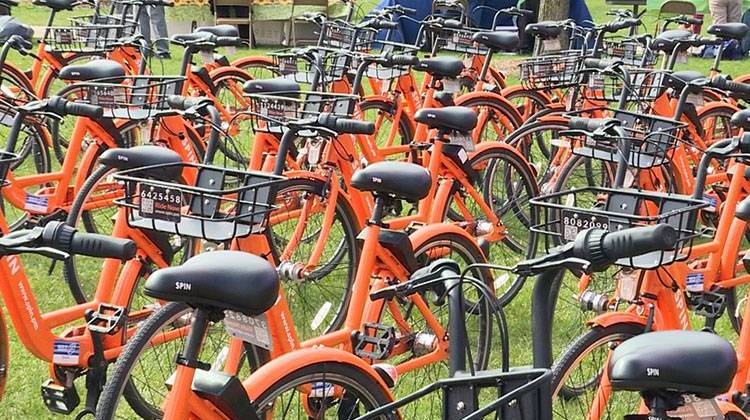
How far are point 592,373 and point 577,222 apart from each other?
53 centimetres

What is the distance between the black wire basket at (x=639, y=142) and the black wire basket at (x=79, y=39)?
→ 3.62 metres

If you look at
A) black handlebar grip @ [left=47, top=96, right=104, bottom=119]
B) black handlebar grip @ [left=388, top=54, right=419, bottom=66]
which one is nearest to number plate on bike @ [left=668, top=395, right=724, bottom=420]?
black handlebar grip @ [left=47, top=96, right=104, bottom=119]

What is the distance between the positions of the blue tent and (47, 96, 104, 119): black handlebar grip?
10.1 metres

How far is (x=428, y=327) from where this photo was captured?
450 centimetres

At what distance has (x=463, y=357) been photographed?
277 cm

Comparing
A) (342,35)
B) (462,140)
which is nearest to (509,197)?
(462,140)

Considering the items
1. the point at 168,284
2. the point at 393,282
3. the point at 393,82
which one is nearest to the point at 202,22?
the point at 393,82

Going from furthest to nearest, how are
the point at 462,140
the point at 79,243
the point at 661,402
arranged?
the point at 462,140 < the point at 79,243 < the point at 661,402

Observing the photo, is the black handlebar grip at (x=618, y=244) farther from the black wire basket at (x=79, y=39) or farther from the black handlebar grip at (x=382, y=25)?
the black handlebar grip at (x=382, y=25)

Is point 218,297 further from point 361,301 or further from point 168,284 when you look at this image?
point 361,301

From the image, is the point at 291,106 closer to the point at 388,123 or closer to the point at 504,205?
the point at 504,205

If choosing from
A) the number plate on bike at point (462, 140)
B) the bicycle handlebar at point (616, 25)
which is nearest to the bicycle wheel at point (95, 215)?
the number plate on bike at point (462, 140)

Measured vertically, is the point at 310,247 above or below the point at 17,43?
below

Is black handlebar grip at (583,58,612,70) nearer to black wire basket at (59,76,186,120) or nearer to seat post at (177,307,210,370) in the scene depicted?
black wire basket at (59,76,186,120)
